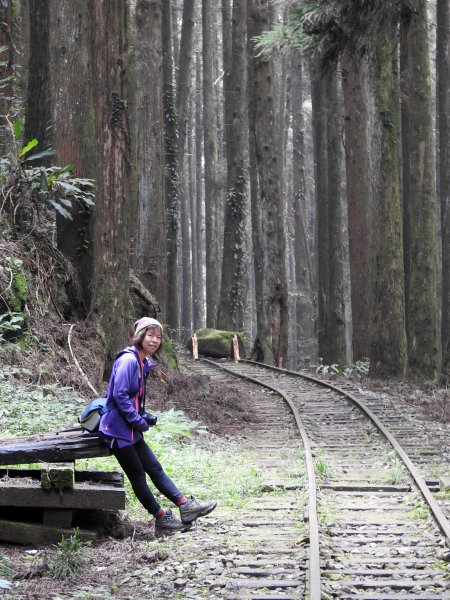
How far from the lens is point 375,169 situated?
19688mm

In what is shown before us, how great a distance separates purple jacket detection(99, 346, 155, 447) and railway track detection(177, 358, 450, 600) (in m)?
1.16

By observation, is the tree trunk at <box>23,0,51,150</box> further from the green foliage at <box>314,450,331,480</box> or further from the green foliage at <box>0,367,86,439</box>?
the green foliage at <box>314,450,331,480</box>

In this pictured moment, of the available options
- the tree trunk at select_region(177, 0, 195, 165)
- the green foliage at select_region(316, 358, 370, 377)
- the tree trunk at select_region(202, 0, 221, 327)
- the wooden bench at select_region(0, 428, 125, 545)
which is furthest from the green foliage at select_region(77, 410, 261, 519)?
the tree trunk at select_region(202, 0, 221, 327)

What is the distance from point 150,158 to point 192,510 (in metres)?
15.7

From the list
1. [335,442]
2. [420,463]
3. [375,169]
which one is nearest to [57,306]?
[335,442]

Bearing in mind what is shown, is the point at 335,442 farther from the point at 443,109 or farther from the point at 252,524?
the point at 443,109

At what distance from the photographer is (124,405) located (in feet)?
22.7

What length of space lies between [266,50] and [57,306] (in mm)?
9691

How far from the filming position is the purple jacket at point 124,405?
6.94m

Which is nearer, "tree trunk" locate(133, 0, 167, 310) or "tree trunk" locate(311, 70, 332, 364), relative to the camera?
"tree trunk" locate(133, 0, 167, 310)

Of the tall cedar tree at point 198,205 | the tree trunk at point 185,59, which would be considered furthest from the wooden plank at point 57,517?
the tall cedar tree at point 198,205

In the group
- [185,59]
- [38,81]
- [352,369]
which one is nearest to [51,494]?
[38,81]

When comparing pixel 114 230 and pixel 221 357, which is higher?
pixel 114 230

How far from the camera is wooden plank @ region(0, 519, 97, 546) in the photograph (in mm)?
6852
